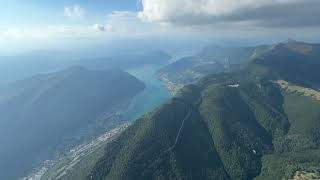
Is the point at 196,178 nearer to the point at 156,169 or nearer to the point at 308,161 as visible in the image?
the point at 156,169

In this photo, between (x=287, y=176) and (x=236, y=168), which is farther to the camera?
(x=236, y=168)

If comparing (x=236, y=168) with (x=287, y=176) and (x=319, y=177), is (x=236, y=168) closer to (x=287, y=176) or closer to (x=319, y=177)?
(x=287, y=176)

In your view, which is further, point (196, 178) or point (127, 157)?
point (127, 157)

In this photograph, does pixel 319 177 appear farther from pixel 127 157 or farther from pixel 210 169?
pixel 127 157

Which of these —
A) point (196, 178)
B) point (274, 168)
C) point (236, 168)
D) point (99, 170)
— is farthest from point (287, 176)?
point (99, 170)

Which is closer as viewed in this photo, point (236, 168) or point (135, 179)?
point (135, 179)

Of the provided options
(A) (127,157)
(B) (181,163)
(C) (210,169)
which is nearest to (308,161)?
(C) (210,169)

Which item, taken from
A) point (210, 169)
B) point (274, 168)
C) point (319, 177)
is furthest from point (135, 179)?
point (319, 177)
